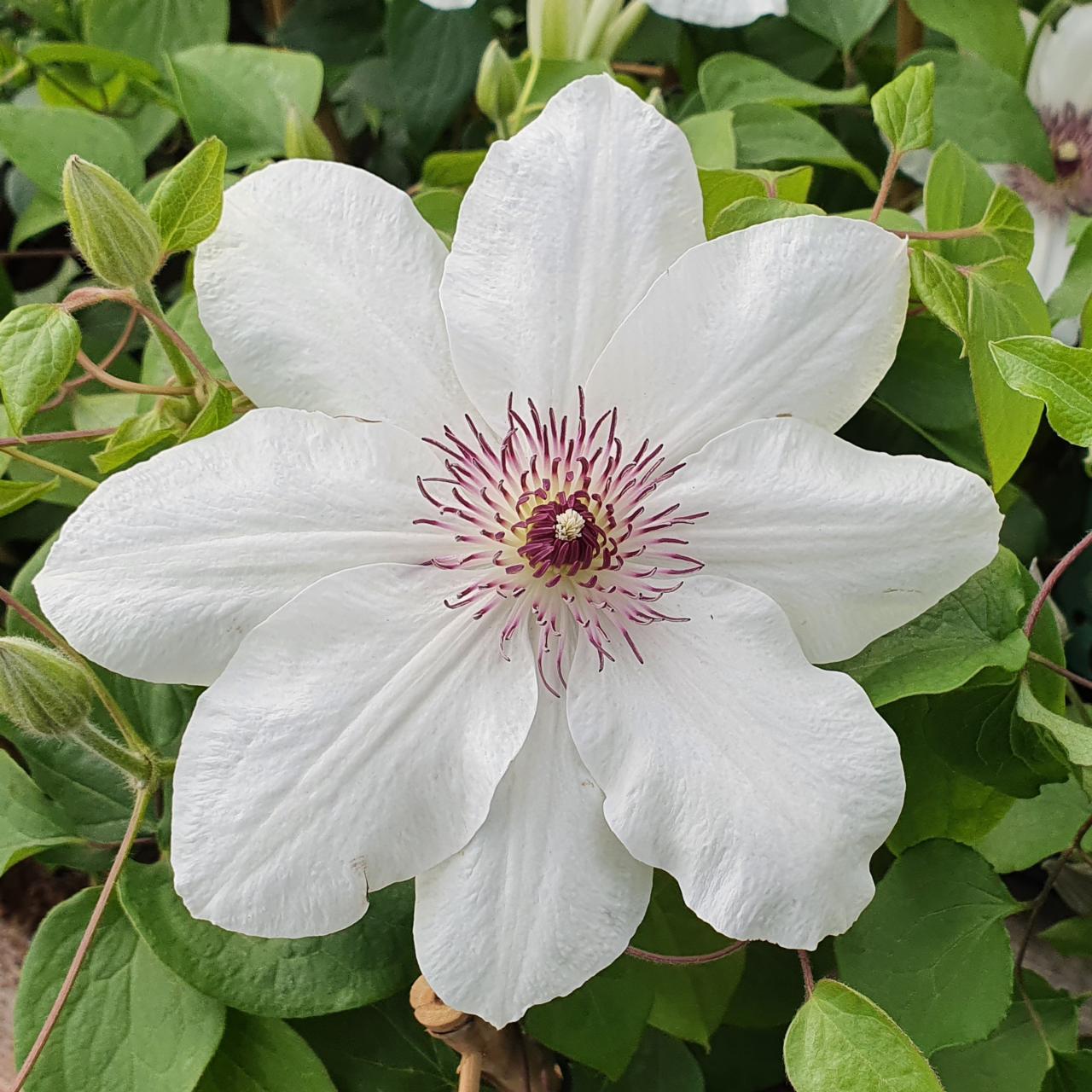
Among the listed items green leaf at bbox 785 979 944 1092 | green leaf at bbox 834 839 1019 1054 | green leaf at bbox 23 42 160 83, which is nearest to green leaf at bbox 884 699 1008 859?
green leaf at bbox 834 839 1019 1054

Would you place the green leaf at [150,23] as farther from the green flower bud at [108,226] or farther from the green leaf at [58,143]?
the green flower bud at [108,226]

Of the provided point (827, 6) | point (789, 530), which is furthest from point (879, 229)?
point (827, 6)

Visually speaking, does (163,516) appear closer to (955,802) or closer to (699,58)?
(955,802)

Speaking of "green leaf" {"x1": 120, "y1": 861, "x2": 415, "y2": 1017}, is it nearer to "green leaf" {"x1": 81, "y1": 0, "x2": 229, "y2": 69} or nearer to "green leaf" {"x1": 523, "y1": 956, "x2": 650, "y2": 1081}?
"green leaf" {"x1": 523, "y1": 956, "x2": 650, "y2": 1081}

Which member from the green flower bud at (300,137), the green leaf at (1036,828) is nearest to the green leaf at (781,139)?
the green flower bud at (300,137)

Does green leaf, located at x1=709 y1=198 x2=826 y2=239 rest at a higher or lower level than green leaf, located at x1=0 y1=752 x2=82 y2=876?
higher

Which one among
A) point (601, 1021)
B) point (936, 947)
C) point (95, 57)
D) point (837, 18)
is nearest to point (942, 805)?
point (936, 947)

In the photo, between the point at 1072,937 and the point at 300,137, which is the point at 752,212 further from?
the point at 1072,937
